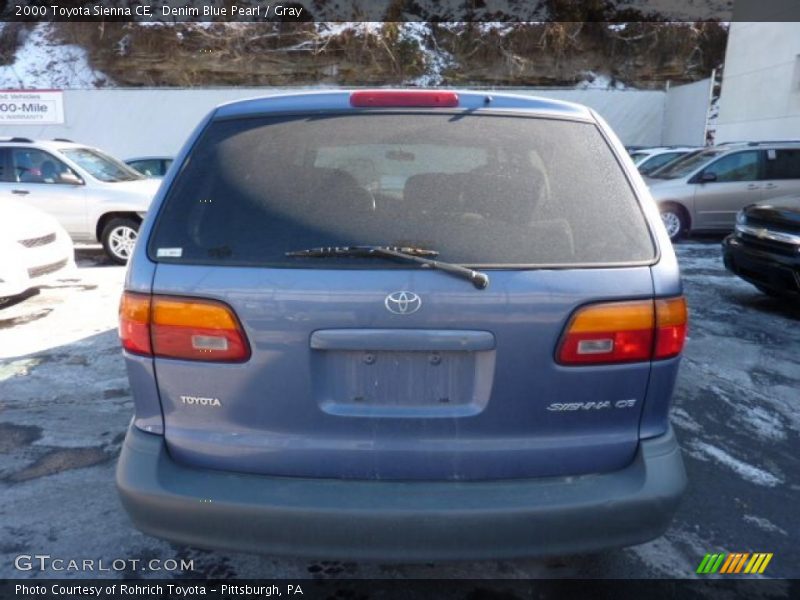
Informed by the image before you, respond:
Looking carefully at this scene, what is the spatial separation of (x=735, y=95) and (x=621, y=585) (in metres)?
19.3

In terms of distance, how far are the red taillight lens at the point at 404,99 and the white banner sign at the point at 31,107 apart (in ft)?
77.0

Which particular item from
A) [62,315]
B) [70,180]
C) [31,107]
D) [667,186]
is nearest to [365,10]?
[31,107]

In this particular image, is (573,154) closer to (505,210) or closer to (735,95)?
(505,210)

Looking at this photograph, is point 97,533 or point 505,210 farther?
point 97,533

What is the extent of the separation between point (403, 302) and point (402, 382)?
27 cm

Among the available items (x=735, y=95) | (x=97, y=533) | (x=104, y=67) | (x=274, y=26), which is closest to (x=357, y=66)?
(x=274, y=26)

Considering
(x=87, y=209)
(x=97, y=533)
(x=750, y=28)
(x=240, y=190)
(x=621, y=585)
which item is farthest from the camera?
(x=750, y=28)

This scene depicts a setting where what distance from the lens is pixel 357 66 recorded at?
88.0 ft

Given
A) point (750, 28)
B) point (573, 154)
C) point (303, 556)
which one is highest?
point (750, 28)

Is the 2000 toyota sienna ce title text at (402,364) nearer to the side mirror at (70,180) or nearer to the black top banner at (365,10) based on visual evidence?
the side mirror at (70,180)

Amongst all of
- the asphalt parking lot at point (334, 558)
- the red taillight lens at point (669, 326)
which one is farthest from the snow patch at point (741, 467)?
the red taillight lens at point (669, 326)

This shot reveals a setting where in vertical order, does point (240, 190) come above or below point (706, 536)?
above

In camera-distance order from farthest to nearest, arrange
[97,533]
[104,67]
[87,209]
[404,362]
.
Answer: [104,67]
[87,209]
[97,533]
[404,362]

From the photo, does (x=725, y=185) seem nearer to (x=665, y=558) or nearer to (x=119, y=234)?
(x=665, y=558)
